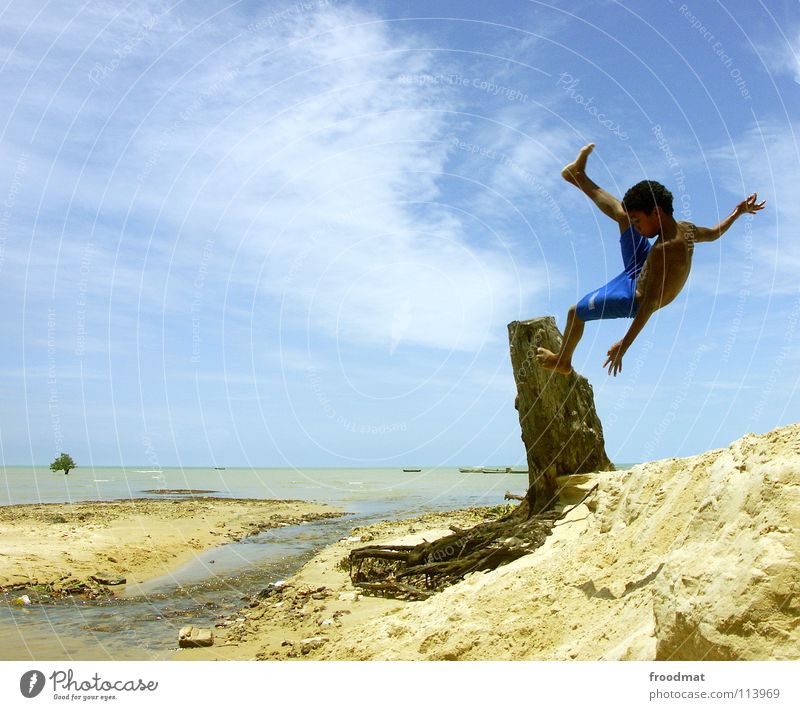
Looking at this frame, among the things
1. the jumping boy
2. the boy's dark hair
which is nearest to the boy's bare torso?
the jumping boy

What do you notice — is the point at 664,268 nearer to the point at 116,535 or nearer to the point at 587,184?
the point at 587,184

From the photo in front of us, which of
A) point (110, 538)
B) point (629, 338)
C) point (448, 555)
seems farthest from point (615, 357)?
point (110, 538)

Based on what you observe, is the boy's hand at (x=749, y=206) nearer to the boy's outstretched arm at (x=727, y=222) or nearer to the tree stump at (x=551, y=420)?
the boy's outstretched arm at (x=727, y=222)

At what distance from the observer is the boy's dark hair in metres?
5.62

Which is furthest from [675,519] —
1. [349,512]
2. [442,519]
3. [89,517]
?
[349,512]

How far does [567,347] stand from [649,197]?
1649mm

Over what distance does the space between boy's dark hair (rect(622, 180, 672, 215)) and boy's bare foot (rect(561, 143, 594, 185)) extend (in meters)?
0.80

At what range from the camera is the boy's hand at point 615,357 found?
18.5 ft

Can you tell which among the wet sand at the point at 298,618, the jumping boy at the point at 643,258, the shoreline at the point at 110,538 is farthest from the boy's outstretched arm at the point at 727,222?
the shoreline at the point at 110,538

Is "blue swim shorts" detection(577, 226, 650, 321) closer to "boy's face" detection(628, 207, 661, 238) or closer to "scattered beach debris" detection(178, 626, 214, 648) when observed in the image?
"boy's face" detection(628, 207, 661, 238)

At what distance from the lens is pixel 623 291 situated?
5699 mm

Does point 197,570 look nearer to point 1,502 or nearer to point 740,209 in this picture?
point 740,209

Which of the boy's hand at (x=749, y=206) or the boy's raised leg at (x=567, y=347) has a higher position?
the boy's hand at (x=749, y=206)

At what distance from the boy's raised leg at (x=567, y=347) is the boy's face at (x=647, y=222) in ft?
3.11
